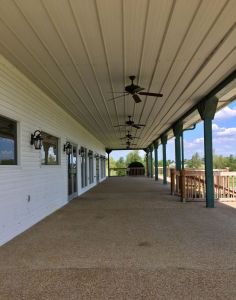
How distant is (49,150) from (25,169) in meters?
2.28

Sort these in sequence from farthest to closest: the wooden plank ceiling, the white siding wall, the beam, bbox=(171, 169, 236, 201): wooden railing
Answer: bbox=(171, 169, 236, 201): wooden railing → the beam → the white siding wall → the wooden plank ceiling

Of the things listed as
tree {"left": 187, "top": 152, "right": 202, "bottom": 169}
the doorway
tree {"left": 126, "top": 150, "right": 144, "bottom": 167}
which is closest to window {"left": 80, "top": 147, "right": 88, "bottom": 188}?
the doorway

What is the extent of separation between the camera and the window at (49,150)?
27.8ft

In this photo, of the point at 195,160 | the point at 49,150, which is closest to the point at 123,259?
the point at 49,150

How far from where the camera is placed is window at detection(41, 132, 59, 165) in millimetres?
8459

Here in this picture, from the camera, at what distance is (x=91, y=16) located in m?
4.29

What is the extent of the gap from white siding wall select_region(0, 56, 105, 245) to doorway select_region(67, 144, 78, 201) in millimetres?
1813

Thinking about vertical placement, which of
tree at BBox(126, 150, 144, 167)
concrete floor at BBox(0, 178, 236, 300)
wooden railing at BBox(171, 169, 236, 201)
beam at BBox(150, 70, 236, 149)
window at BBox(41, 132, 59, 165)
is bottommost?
concrete floor at BBox(0, 178, 236, 300)

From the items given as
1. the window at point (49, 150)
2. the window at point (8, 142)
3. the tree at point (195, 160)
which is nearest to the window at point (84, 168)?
the window at point (49, 150)

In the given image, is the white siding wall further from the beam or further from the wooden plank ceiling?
the beam

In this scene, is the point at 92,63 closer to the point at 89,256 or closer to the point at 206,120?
the point at 89,256

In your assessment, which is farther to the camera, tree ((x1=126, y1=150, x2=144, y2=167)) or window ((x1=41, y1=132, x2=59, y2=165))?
tree ((x1=126, y1=150, x2=144, y2=167))

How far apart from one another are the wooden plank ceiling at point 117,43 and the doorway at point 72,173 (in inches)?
148

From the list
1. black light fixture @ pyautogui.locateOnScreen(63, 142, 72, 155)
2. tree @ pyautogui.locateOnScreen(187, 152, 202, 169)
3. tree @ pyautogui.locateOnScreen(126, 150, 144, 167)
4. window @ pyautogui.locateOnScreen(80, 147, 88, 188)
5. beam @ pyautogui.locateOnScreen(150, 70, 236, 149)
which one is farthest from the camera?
tree @ pyautogui.locateOnScreen(126, 150, 144, 167)
